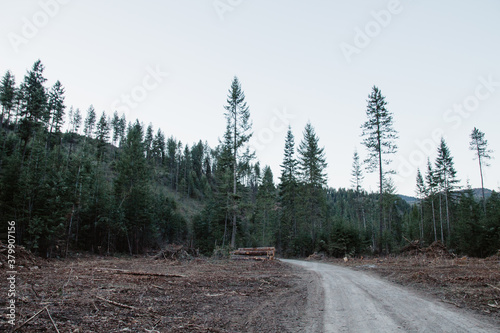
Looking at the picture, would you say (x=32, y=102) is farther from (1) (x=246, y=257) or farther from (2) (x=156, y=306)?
(2) (x=156, y=306)

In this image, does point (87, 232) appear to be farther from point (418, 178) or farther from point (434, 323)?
point (418, 178)

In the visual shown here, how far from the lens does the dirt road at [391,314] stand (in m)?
4.66

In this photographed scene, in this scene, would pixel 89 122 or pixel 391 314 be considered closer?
pixel 391 314

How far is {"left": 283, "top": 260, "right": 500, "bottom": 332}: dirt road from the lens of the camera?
4656 mm

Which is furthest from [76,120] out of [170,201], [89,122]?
[170,201]

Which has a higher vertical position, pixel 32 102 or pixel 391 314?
pixel 32 102

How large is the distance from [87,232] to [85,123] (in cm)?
6968

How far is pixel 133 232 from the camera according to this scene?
106 feet

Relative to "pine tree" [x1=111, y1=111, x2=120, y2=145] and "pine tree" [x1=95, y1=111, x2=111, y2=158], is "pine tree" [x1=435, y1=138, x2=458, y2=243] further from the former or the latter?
"pine tree" [x1=111, y1=111, x2=120, y2=145]

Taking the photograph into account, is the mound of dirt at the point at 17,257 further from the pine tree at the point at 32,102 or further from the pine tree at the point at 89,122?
the pine tree at the point at 89,122

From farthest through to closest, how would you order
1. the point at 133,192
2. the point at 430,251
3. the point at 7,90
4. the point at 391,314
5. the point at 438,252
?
the point at 7,90 → the point at 133,192 → the point at 430,251 → the point at 438,252 → the point at 391,314

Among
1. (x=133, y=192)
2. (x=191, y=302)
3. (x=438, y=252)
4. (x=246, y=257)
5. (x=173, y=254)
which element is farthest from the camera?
(x=133, y=192)

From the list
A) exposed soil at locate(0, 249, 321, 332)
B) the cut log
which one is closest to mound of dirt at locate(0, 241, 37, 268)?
exposed soil at locate(0, 249, 321, 332)

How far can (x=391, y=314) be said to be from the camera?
549 centimetres
